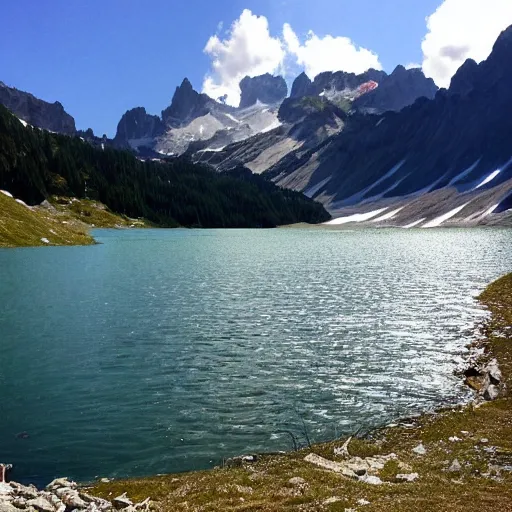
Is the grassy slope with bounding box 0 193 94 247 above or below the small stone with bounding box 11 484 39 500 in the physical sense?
above

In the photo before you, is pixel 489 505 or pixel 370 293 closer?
pixel 489 505

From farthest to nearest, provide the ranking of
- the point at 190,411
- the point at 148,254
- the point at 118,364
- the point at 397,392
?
the point at 148,254, the point at 118,364, the point at 397,392, the point at 190,411

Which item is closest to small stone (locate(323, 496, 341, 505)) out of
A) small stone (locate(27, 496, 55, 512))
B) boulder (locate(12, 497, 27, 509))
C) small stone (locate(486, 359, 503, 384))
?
small stone (locate(27, 496, 55, 512))

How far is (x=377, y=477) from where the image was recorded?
1683cm

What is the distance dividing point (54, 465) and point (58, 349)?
1784 centimetres

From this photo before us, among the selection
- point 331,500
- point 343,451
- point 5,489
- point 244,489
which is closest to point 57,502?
point 5,489

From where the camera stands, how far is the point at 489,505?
13.6 metres

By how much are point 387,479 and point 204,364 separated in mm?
18583

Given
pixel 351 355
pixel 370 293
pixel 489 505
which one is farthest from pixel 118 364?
pixel 370 293

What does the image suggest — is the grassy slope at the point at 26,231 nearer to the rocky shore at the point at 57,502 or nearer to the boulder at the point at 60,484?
the boulder at the point at 60,484

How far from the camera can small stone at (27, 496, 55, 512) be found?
13.9 meters

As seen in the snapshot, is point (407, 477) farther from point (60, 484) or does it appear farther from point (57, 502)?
point (60, 484)

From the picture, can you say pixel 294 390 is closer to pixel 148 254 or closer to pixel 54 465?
pixel 54 465

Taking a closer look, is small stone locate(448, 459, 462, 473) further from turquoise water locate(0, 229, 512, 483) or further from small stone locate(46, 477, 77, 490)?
small stone locate(46, 477, 77, 490)
